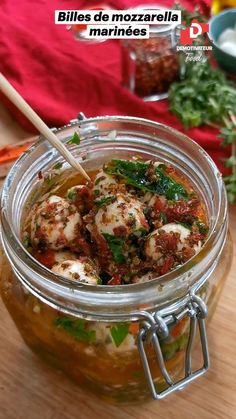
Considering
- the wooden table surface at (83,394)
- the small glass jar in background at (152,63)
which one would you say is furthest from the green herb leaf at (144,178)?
the small glass jar in background at (152,63)

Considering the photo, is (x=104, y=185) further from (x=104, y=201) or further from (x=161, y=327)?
(x=161, y=327)

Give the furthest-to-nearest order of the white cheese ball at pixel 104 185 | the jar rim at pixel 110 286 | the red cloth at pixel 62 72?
the red cloth at pixel 62 72 → the white cheese ball at pixel 104 185 → the jar rim at pixel 110 286

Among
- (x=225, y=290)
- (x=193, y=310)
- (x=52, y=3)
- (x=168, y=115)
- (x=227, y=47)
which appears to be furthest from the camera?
(x=52, y=3)

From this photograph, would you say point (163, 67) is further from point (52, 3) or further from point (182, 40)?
point (52, 3)

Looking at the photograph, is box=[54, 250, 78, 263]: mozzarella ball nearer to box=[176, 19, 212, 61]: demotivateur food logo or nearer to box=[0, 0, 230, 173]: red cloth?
box=[0, 0, 230, 173]: red cloth

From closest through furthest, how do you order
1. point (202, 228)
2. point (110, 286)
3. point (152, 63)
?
point (110, 286) < point (202, 228) < point (152, 63)

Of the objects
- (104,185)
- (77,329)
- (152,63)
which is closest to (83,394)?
(77,329)

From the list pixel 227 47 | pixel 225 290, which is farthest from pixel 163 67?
pixel 225 290

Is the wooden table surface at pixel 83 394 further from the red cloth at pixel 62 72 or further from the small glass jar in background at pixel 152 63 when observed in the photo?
the small glass jar in background at pixel 152 63
